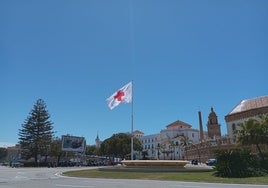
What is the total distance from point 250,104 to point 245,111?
131 inches

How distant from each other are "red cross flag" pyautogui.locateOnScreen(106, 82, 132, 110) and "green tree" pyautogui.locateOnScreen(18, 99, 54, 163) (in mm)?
56175

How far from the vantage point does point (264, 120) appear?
4412 cm

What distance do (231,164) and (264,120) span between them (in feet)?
67.6

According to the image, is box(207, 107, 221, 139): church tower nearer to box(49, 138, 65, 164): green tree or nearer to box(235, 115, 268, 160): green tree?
box(49, 138, 65, 164): green tree

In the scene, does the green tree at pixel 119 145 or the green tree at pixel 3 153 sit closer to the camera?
the green tree at pixel 119 145

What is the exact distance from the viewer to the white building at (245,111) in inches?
2721

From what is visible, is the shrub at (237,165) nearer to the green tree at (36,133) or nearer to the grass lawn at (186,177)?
the grass lawn at (186,177)

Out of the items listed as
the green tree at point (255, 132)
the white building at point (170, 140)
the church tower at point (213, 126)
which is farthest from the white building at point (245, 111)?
the white building at point (170, 140)

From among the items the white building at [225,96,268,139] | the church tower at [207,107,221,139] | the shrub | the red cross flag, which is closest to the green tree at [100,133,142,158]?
the church tower at [207,107,221,139]

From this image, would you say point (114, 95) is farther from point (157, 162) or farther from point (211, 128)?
point (211, 128)

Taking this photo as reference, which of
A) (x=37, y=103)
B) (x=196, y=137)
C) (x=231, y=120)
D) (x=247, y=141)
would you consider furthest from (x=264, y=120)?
(x=196, y=137)

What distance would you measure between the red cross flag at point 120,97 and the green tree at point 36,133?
184 feet

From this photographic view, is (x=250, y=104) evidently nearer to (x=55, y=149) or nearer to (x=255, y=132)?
(x=255, y=132)

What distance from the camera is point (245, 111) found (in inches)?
2849
